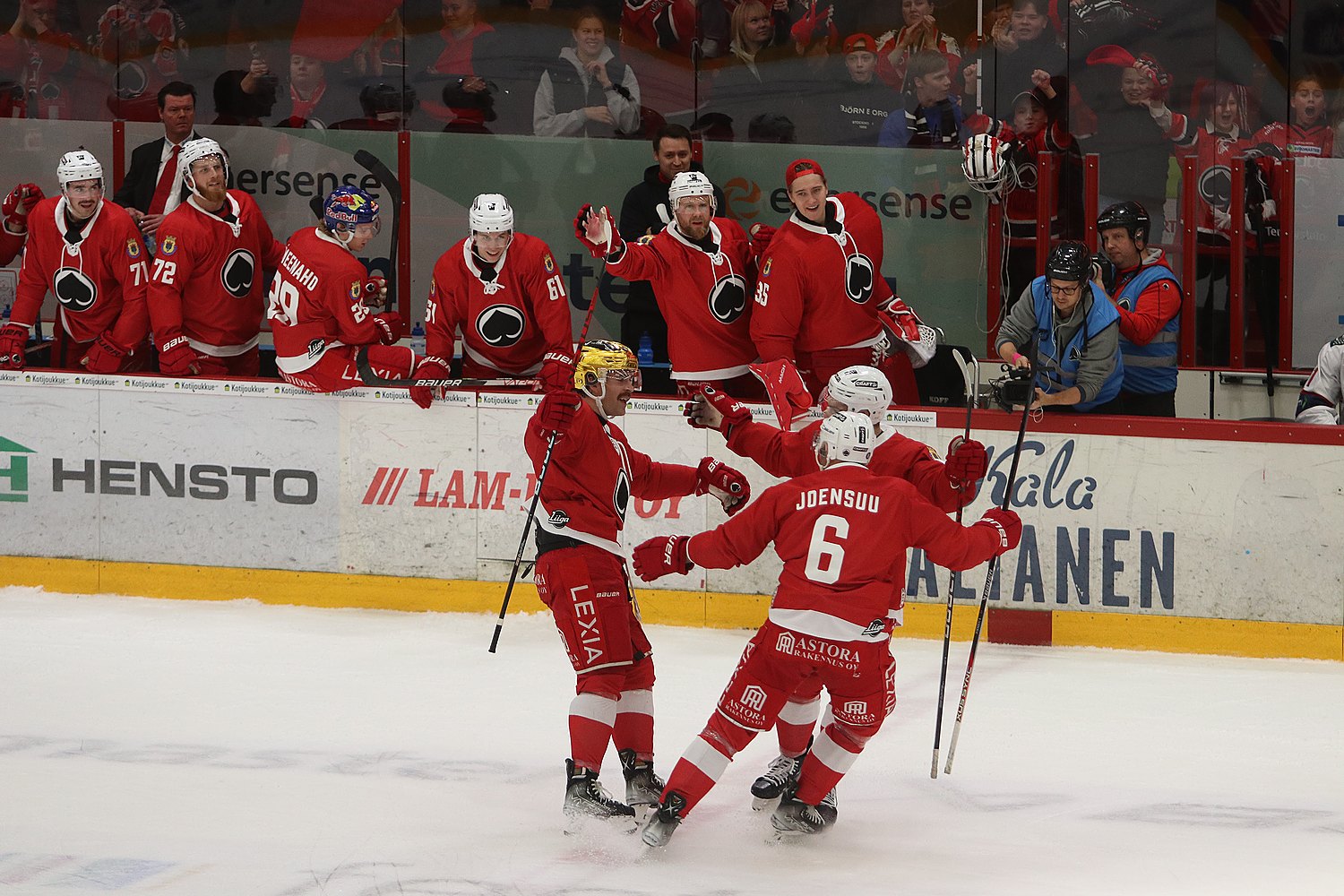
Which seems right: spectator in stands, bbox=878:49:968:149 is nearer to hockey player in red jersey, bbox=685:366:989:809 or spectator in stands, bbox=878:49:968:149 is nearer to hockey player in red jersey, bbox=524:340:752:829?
hockey player in red jersey, bbox=685:366:989:809

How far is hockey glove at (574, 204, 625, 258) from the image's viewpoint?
634 cm

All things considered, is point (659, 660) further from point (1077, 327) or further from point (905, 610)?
point (1077, 327)

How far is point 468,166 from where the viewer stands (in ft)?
27.0

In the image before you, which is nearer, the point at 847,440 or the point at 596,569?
the point at 847,440

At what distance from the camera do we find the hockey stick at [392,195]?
326 inches

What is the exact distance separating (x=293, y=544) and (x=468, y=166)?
7.18 ft

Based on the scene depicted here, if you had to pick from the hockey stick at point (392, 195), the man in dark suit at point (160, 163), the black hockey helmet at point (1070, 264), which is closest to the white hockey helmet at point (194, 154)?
the man in dark suit at point (160, 163)

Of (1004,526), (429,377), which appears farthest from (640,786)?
(429,377)

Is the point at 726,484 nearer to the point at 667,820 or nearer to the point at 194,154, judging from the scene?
the point at 667,820

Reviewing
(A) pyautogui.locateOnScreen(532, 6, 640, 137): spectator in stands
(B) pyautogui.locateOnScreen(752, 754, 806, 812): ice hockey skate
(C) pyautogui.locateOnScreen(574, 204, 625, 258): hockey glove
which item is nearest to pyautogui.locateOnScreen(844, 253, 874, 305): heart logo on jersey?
(C) pyautogui.locateOnScreen(574, 204, 625, 258): hockey glove

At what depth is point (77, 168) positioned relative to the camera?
7.41 m

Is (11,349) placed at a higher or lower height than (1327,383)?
higher

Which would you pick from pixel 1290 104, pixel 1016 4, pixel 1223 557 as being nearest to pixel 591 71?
pixel 1016 4

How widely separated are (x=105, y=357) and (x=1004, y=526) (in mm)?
4485
